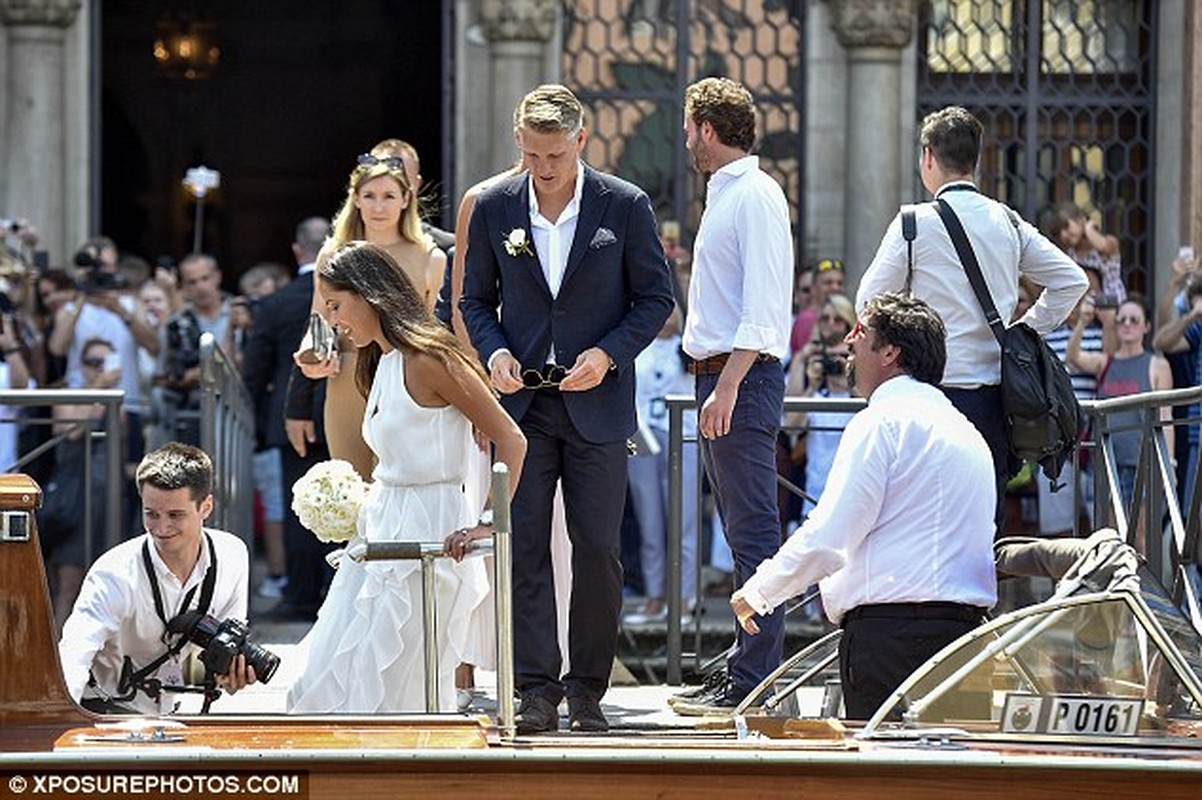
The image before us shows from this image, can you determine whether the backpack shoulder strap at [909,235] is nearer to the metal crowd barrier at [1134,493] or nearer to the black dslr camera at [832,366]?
the metal crowd barrier at [1134,493]

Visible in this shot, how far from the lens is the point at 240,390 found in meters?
14.0

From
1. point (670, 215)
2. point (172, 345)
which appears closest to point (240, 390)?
point (172, 345)

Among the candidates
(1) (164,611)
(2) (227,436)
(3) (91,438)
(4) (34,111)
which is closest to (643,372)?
(2) (227,436)

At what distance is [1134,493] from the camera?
415 inches

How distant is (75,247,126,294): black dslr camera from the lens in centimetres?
1481

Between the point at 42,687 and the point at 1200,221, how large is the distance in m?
11.3

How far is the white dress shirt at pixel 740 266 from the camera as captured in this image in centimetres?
929

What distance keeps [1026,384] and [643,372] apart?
494 cm

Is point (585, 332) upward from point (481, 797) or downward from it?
upward

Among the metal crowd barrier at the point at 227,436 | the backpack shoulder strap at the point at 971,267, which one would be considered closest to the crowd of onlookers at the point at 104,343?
the metal crowd barrier at the point at 227,436

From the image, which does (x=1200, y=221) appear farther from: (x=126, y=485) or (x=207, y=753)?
(x=207, y=753)

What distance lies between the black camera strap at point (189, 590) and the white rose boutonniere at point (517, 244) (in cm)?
138

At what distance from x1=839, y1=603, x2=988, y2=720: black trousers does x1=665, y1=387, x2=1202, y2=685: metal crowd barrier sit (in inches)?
88.3

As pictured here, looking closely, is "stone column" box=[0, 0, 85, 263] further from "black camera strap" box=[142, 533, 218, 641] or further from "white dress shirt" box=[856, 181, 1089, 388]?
"black camera strap" box=[142, 533, 218, 641]
